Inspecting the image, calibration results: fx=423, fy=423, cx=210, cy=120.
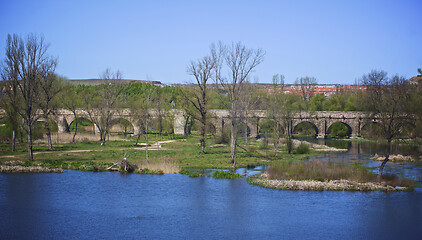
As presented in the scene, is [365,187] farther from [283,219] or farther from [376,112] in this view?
[283,219]

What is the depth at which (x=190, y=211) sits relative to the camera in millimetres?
22531

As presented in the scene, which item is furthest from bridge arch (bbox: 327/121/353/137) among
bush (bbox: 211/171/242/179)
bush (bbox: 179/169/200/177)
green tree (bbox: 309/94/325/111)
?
bush (bbox: 179/169/200/177)

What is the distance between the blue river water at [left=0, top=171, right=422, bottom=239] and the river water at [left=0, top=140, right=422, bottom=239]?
0.05 meters

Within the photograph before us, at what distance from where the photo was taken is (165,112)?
69.5 metres

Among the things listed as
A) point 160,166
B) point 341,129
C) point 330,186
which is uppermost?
point 341,129

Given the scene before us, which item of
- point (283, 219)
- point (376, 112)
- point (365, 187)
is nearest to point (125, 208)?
point (283, 219)

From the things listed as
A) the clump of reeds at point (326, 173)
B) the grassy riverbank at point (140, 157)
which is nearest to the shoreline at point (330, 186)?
the clump of reeds at point (326, 173)

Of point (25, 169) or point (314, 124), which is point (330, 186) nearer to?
point (25, 169)

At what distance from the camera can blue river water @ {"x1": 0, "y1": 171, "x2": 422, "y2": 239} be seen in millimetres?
19266

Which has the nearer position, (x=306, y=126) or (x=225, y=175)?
(x=225, y=175)

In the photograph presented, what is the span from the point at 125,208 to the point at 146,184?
571 centimetres

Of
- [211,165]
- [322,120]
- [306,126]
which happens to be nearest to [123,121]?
[306,126]

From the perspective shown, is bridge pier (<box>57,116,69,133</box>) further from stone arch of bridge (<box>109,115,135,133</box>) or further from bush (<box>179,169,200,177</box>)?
bush (<box>179,169,200,177</box>)

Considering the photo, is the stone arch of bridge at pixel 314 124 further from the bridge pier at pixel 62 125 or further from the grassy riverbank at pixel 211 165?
the bridge pier at pixel 62 125
